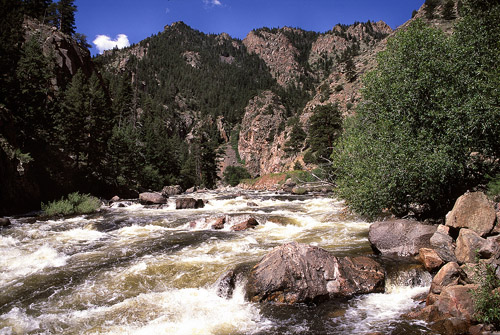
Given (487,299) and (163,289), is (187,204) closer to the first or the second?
(163,289)

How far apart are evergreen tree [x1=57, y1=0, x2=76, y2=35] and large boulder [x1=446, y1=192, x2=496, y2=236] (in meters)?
98.2

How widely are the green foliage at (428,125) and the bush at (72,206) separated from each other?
23227 mm

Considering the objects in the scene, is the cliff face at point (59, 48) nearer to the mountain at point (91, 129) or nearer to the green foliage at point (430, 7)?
the mountain at point (91, 129)

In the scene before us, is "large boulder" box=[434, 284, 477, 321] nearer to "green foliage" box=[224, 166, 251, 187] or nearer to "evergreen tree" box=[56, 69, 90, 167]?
"evergreen tree" box=[56, 69, 90, 167]

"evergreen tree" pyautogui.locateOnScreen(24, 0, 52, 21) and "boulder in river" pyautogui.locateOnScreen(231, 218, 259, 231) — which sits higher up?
"evergreen tree" pyautogui.locateOnScreen(24, 0, 52, 21)

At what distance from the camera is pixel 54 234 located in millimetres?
16750

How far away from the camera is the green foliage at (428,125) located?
1223 centimetres

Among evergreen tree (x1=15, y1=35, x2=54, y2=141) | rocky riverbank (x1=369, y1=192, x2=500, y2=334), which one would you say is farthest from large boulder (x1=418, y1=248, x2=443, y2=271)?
evergreen tree (x1=15, y1=35, x2=54, y2=141)

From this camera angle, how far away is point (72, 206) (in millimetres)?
25484

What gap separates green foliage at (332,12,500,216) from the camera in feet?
40.1

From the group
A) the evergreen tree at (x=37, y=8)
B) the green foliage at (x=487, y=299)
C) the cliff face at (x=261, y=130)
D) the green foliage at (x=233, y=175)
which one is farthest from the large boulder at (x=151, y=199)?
the cliff face at (x=261, y=130)

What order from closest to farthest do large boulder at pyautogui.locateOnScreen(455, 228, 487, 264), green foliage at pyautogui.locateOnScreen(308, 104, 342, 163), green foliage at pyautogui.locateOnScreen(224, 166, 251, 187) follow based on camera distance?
large boulder at pyautogui.locateOnScreen(455, 228, 487, 264) → green foliage at pyautogui.locateOnScreen(308, 104, 342, 163) → green foliage at pyautogui.locateOnScreen(224, 166, 251, 187)

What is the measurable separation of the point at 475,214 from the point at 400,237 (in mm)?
2605

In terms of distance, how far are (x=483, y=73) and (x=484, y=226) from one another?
8.32 metres
